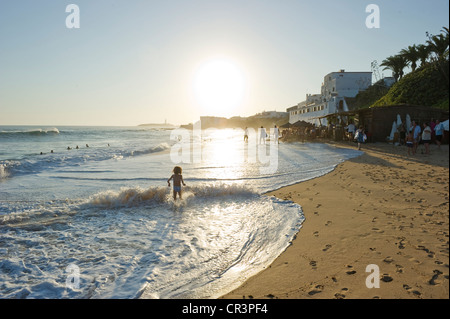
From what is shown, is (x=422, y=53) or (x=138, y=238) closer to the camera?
(x=138, y=238)

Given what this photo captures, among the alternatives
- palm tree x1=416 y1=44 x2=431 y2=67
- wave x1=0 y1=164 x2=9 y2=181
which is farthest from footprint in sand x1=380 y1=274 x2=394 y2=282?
palm tree x1=416 y1=44 x2=431 y2=67

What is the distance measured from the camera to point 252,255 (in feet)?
16.5

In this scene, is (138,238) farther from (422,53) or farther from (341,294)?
(422,53)

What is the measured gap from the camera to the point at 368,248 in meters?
4.43

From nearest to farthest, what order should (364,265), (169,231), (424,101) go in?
(364,265), (169,231), (424,101)

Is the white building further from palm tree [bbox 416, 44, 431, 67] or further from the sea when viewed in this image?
the sea

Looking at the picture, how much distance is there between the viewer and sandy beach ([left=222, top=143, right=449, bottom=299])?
3.04 metres

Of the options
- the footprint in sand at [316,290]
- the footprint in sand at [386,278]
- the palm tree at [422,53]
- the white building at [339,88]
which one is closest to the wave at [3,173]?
the footprint in sand at [316,290]

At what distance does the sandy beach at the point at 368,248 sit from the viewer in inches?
120

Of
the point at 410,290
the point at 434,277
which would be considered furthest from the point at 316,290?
the point at 434,277

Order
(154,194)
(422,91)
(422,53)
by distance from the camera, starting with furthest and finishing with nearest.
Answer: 1. (422,53)
2. (422,91)
3. (154,194)
